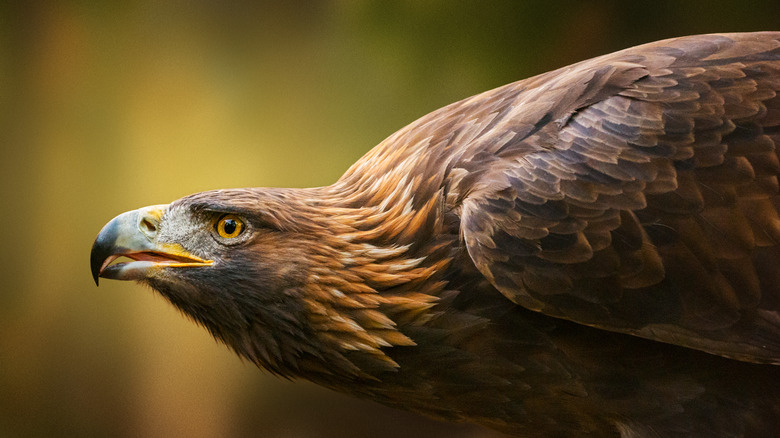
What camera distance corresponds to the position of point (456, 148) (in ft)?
5.54

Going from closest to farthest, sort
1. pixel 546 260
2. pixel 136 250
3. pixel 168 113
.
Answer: pixel 546 260
pixel 136 250
pixel 168 113

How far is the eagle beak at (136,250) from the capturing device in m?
1.66

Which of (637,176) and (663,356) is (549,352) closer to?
(663,356)

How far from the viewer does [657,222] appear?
1.42 meters

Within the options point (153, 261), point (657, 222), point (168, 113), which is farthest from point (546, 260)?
point (168, 113)

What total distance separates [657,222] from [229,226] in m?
0.92

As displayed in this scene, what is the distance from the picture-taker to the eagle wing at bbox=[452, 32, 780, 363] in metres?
1.41

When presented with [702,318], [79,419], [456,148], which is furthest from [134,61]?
[702,318]

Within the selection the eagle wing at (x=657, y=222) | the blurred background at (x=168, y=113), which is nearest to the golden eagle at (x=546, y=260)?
the eagle wing at (x=657, y=222)

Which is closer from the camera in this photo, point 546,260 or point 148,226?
point 546,260

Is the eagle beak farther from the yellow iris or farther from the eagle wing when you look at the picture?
the eagle wing

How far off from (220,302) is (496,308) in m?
0.61

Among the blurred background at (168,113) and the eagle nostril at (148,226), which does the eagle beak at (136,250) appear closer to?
the eagle nostril at (148,226)

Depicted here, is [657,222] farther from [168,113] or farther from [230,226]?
[168,113]
